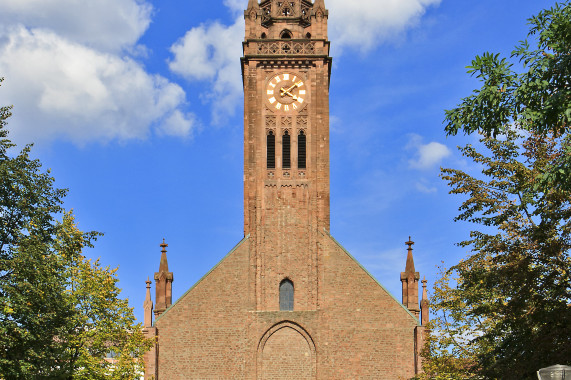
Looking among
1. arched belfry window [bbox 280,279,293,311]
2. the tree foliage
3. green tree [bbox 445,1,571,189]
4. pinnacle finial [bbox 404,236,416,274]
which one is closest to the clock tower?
arched belfry window [bbox 280,279,293,311]

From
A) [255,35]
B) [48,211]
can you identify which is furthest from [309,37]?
[48,211]

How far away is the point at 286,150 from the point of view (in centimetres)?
4275

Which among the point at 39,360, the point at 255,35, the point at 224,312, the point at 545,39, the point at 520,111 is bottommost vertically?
the point at 39,360

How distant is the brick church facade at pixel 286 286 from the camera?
38.7 metres

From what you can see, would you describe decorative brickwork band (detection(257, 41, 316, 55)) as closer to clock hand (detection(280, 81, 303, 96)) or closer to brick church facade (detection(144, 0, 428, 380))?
brick church facade (detection(144, 0, 428, 380))

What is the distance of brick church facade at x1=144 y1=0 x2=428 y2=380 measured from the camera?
1523 inches

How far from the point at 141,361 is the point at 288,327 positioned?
30.6 feet

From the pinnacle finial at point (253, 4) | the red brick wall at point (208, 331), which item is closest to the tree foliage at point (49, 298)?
the red brick wall at point (208, 331)

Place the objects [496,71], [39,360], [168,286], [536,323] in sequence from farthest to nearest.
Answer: [168,286] < [39,360] < [536,323] < [496,71]

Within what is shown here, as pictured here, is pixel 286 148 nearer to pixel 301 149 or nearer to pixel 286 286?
pixel 301 149

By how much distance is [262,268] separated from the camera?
133 ft

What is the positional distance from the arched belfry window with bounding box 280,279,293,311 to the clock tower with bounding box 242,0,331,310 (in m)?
0.37

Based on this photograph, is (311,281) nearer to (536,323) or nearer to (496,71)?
(536,323)

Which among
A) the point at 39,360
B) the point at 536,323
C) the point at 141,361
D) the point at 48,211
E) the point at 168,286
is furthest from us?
the point at 168,286
